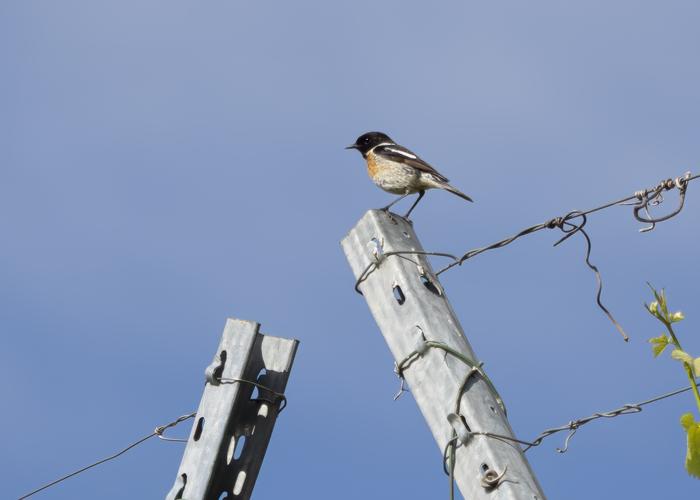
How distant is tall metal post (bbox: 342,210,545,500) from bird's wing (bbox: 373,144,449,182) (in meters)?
3.94

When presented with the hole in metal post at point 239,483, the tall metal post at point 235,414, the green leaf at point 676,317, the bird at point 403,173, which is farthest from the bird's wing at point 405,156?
the green leaf at point 676,317

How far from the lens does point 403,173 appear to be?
27.9 ft

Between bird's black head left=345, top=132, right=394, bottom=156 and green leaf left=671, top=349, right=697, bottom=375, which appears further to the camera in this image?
bird's black head left=345, top=132, right=394, bottom=156

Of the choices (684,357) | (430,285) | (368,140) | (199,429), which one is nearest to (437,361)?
(430,285)

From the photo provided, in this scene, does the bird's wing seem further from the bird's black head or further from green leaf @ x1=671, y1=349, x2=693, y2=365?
green leaf @ x1=671, y1=349, x2=693, y2=365

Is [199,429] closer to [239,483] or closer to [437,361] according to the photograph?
[239,483]

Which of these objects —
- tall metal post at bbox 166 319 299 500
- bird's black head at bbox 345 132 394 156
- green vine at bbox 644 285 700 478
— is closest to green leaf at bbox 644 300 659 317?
green vine at bbox 644 285 700 478

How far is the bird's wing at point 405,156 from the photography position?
8453 millimetres

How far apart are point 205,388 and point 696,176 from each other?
266 centimetres

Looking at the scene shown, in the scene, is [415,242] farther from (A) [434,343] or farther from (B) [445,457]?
(B) [445,457]

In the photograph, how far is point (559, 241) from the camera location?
14.1ft

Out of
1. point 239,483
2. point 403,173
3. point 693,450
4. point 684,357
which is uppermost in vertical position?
point 403,173

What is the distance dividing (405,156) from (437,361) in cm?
501

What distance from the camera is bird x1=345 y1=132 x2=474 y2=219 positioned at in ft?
27.7
